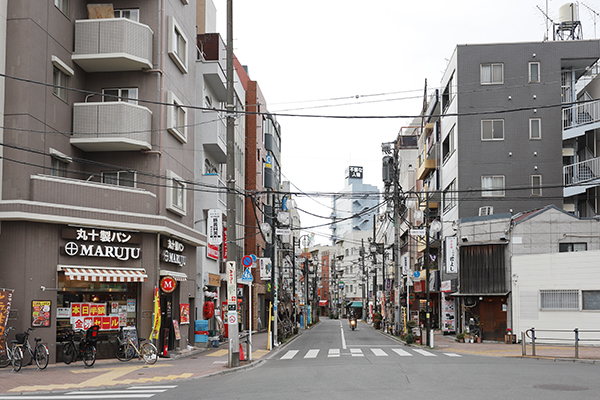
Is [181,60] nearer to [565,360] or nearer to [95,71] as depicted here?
[95,71]

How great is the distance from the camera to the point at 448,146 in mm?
46781

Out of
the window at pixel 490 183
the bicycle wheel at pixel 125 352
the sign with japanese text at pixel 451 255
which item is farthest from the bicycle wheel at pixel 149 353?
the window at pixel 490 183

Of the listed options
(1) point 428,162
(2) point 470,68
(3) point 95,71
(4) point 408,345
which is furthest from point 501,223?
(3) point 95,71

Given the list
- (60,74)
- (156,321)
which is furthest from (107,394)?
(60,74)

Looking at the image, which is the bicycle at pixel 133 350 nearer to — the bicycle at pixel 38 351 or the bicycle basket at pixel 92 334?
the bicycle basket at pixel 92 334

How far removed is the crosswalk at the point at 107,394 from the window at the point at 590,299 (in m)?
22.8

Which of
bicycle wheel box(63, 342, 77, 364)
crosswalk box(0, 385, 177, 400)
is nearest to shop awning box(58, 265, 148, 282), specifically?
bicycle wheel box(63, 342, 77, 364)

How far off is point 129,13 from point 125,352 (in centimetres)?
1422

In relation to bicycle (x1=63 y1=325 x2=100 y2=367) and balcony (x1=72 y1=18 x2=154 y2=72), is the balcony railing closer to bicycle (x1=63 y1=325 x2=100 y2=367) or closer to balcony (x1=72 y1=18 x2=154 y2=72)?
balcony (x1=72 y1=18 x2=154 y2=72)

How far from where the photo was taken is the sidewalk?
1633 cm

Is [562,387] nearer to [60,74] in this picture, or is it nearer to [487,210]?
[60,74]

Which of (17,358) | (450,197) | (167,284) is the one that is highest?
(450,197)

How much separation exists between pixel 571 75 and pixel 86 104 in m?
33.0

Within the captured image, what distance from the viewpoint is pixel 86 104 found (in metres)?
24.2
